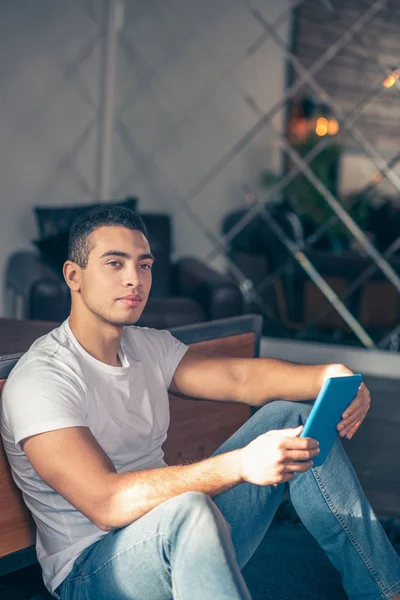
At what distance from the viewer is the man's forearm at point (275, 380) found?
183 cm

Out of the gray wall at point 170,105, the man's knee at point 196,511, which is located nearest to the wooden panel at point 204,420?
the man's knee at point 196,511

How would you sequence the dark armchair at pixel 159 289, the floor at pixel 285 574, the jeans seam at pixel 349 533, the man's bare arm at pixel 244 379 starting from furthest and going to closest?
1. the dark armchair at pixel 159 289
2. the floor at pixel 285 574
3. the man's bare arm at pixel 244 379
4. the jeans seam at pixel 349 533

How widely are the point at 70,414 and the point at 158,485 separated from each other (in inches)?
7.0

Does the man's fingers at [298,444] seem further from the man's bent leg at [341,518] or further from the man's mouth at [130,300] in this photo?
the man's mouth at [130,300]

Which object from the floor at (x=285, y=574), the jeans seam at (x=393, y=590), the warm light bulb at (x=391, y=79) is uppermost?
the warm light bulb at (x=391, y=79)

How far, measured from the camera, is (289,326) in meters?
4.66

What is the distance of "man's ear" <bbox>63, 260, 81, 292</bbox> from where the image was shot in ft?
5.32

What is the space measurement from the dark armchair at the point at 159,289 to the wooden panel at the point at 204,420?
2.76ft

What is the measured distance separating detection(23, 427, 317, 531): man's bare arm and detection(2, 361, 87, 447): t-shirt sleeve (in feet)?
0.06

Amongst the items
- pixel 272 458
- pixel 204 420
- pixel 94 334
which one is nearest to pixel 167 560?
pixel 272 458

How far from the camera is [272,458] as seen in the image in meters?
1.38

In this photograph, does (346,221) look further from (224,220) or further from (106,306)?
(106,306)

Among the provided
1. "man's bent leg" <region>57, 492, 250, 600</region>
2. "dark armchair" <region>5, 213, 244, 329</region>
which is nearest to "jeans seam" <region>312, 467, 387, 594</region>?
"man's bent leg" <region>57, 492, 250, 600</region>

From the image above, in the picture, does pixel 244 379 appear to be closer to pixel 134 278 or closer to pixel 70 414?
pixel 134 278
